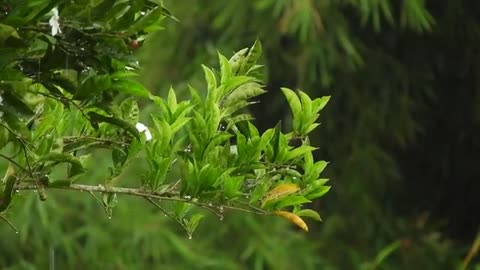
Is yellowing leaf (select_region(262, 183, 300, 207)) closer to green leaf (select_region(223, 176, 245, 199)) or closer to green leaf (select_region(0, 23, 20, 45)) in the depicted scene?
green leaf (select_region(223, 176, 245, 199))

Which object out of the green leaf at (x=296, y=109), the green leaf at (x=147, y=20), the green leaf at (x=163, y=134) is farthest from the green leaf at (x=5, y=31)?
the green leaf at (x=296, y=109)

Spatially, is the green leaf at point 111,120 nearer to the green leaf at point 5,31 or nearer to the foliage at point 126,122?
the foliage at point 126,122

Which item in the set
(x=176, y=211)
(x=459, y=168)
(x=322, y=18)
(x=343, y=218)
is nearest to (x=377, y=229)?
(x=343, y=218)

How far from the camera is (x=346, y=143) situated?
3.74m

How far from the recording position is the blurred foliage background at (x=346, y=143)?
342cm

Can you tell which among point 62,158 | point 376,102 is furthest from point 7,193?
point 376,102

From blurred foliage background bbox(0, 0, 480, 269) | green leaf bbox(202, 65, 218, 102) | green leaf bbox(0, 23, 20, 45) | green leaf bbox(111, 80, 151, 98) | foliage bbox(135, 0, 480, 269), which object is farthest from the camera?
foliage bbox(135, 0, 480, 269)

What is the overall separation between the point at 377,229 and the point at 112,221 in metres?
0.94

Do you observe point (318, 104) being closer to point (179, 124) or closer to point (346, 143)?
point (179, 124)

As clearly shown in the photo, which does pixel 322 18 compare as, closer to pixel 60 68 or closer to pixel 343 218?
pixel 343 218

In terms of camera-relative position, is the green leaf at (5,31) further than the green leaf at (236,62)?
No

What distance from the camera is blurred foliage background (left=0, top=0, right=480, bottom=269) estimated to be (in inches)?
135

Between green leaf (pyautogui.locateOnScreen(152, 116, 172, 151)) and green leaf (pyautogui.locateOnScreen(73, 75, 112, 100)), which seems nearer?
green leaf (pyautogui.locateOnScreen(73, 75, 112, 100))

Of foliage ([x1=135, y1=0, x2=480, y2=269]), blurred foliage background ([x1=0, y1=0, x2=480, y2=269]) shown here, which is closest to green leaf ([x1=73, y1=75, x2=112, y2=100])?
blurred foliage background ([x1=0, y1=0, x2=480, y2=269])
